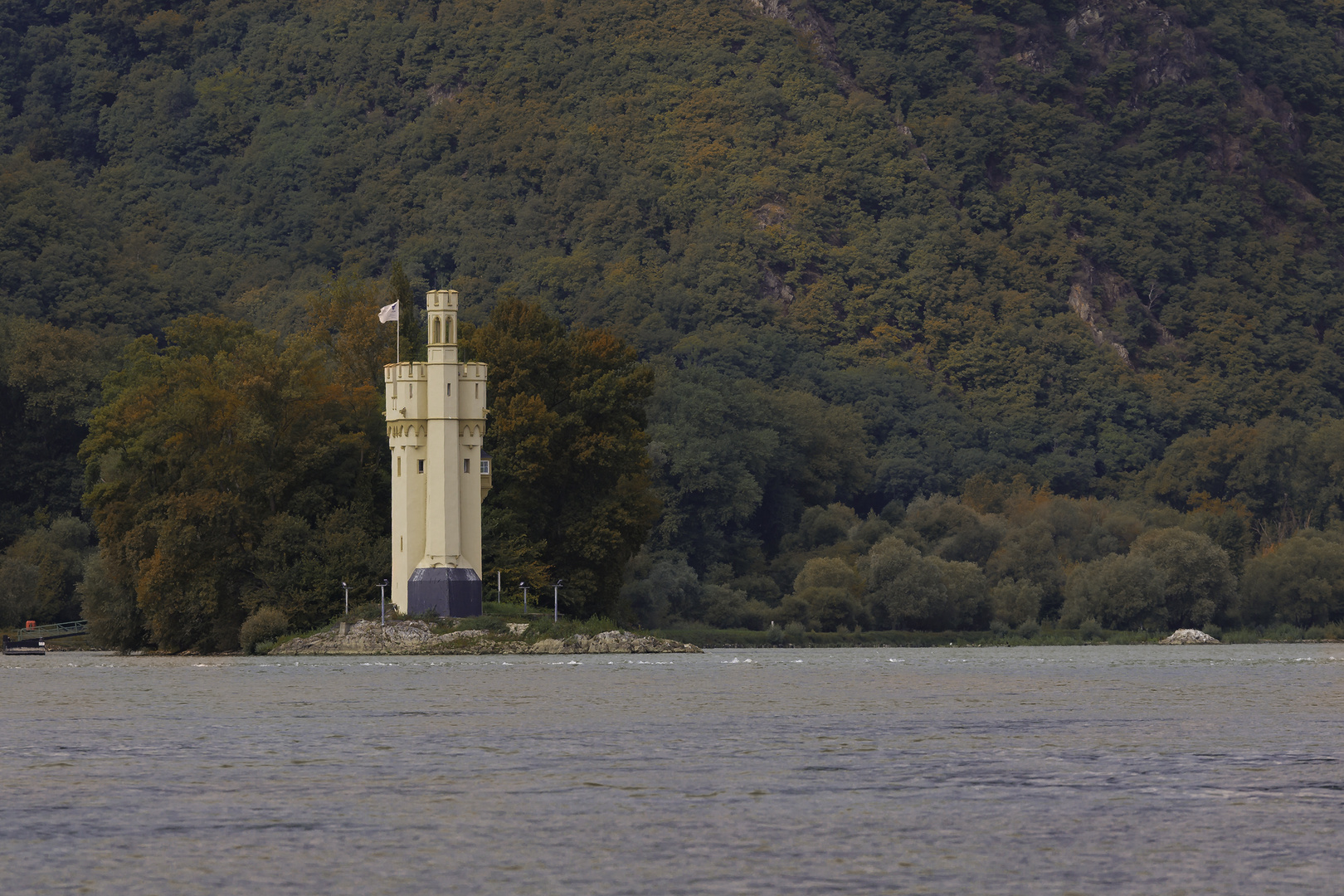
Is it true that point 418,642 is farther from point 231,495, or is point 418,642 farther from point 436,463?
point 231,495

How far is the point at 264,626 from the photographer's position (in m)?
88.2

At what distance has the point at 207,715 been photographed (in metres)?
47.9

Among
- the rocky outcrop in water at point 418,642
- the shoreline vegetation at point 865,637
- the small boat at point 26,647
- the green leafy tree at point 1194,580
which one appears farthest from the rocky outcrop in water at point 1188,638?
the small boat at point 26,647

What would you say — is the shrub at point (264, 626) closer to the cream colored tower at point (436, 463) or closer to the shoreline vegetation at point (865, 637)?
the shoreline vegetation at point (865, 637)

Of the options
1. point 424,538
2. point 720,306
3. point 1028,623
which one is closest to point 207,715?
point 424,538

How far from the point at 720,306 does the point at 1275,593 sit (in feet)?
238

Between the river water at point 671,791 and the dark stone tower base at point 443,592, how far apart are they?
2786cm

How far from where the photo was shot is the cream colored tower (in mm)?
87062

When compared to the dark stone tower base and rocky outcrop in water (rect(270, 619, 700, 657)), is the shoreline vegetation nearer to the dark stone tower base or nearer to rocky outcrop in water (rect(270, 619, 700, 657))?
rocky outcrop in water (rect(270, 619, 700, 657))

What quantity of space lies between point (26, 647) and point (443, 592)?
24.7 meters

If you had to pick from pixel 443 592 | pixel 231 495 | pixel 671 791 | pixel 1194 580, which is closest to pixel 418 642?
pixel 443 592

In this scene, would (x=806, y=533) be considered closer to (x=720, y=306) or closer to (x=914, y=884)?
(x=720, y=306)

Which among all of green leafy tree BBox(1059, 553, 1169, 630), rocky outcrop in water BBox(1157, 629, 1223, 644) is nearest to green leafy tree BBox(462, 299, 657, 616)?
rocky outcrop in water BBox(1157, 629, 1223, 644)

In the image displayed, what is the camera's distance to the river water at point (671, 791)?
24.0 metres
